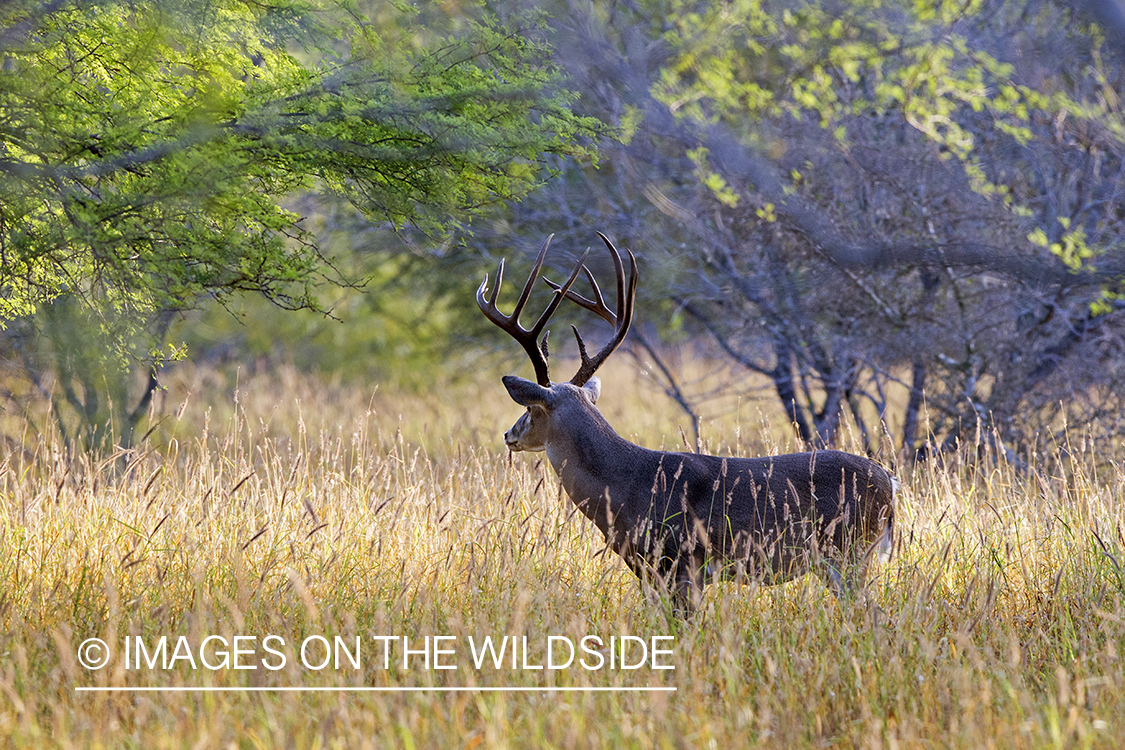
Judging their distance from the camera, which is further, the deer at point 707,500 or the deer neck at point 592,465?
the deer neck at point 592,465

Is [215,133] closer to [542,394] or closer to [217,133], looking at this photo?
[217,133]

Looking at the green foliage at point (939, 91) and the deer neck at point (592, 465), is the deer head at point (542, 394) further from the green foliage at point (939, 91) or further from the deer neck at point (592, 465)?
the green foliage at point (939, 91)

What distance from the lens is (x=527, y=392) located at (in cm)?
503

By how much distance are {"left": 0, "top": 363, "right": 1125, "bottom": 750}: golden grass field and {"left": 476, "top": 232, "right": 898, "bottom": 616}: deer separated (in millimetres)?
140

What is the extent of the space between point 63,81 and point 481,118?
1.90 metres

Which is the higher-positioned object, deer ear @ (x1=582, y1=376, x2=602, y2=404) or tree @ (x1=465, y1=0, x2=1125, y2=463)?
tree @ (x1=465, y1=0, x2=1125, y2=463)

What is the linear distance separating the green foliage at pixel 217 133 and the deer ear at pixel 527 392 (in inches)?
39.6

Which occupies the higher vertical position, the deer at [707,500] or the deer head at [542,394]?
the deer head at [542,394]

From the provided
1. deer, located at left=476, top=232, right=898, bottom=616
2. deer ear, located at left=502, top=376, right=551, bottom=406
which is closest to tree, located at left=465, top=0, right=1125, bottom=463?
deer, located at left=476, top=232, right=898, bottom=616

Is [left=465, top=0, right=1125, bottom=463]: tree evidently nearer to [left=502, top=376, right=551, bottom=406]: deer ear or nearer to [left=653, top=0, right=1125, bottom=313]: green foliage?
[left=653, top=0, right=1125, bottom=313]: green foliage

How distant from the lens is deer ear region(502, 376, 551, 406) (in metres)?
5.01

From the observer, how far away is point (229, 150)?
4.62m

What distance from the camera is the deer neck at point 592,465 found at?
5008 mm

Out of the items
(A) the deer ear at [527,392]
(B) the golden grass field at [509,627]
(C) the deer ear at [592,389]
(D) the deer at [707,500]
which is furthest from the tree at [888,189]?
(A) the deer ear at [527,392]
